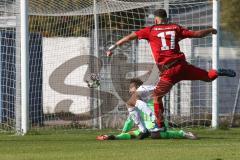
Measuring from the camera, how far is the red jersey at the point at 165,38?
1396 cm

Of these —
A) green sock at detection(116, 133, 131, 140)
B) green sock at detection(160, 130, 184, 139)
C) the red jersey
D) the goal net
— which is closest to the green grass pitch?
green sock at detection(160, 130, 184, 139)

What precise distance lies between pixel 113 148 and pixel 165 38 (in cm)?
260

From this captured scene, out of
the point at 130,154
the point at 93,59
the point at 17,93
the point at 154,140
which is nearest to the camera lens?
the point at 130,154

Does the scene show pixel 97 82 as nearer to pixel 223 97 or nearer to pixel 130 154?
pixel 223 97

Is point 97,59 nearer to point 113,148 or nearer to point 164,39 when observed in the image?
point 164,39

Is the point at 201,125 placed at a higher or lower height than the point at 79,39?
lower

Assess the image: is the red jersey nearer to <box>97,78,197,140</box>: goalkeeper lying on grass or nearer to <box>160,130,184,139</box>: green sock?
<box>97,78,197,140</box>: goalkeeper lying on grass

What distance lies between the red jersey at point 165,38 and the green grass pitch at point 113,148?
1.49 meters

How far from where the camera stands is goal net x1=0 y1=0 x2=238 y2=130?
1922 cm

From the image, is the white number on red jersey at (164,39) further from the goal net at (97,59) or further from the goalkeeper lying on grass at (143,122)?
the goal net at (97,59)

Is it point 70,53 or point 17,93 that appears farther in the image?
point 70,53

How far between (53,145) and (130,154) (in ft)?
7.86

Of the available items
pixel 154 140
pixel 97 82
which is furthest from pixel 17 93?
pixel 154 140

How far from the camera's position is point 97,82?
66.3 ft
